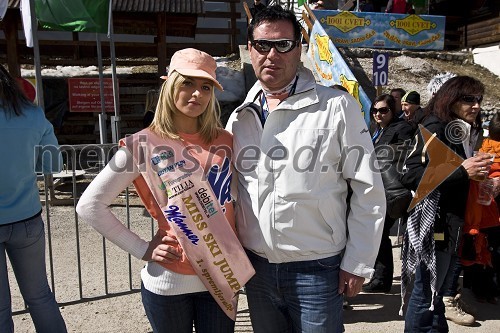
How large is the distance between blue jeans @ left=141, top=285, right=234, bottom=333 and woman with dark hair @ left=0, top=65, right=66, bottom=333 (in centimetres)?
99

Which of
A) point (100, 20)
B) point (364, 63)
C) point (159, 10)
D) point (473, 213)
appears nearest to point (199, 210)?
point (473, 213)

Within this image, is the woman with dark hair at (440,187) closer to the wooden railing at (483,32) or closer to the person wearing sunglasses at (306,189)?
the person wearing sunglasses at (306,189)

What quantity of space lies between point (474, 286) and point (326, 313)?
2.74 metres

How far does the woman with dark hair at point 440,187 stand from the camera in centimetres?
255

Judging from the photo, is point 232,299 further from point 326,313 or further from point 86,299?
point 86,299

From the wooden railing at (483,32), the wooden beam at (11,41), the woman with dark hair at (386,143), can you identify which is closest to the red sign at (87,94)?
the wooden beam at (11,41)

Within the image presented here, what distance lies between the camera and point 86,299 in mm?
3619

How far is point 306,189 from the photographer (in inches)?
69.0

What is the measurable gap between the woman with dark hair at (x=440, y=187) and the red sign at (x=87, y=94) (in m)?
9.49

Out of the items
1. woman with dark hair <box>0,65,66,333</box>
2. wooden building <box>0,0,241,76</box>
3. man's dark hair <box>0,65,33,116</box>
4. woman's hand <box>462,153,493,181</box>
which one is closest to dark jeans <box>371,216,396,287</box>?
woman's hand <box>462,153,493,181</box>

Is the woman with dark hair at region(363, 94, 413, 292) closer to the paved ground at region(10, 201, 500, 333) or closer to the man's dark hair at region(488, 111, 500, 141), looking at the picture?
the paved ground at region(10, 201, 500, 333)

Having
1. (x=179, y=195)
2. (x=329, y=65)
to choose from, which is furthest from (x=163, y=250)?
(x=329, y=65)

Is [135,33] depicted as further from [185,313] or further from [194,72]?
[185,313]

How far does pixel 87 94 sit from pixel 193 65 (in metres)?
10.1
